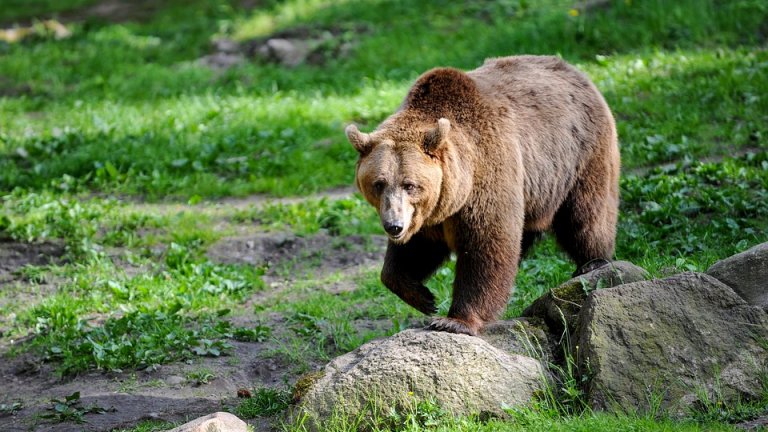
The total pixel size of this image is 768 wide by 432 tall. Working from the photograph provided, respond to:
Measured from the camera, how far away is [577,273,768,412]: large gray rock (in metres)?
4.86

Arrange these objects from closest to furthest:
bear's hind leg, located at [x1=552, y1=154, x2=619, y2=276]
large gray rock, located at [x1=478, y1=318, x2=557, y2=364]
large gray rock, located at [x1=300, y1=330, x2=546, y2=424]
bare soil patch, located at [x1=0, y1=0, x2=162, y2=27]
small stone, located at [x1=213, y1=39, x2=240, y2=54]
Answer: large gray rock, located at [x1=300, y1=330, x2=546, y2=424] → large gray rock, located at [x1=478, y1=318, x2=557, y2=364] → bear's hind leg, located at [x1=552, y1=154, x2=619, y2=276] → small stone, located at [x1=213, y1=39, x2=240, y2=54] → bare soil patch, located at [x1=0, y1=0, x2=162, y2=27]

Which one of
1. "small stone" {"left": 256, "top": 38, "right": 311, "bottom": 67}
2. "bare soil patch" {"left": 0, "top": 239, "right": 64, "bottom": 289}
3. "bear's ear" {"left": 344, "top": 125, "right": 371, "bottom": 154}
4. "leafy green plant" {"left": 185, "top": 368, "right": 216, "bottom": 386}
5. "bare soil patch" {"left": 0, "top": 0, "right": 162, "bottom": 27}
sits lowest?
"leafy green plant" {"left": 185, "top": 368, "right": 216, "bottom": 386}

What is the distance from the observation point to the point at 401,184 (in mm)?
5242

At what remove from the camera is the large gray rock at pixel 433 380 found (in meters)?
4.96

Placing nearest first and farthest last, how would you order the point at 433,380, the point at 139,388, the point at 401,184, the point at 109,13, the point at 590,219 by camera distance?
the point at 433,380 → the point at 401,184 → the point at 139,388 → the point at 590,219 → the point at 109,13

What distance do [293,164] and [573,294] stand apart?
5.02 metres

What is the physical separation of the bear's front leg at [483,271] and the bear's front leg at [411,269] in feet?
1.32

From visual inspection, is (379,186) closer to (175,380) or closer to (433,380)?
(433,380)

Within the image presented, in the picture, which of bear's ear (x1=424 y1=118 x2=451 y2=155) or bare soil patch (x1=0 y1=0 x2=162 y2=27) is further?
bare soil patch (x1=0 y1=0 x2=162 y2=27)

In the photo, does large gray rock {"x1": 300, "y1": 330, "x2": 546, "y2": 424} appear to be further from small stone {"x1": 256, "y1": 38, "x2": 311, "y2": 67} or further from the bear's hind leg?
small stone {"x1": 256, "y1": 38, "x2": 311, "y2": 67}


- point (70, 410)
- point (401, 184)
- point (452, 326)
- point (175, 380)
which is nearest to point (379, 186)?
point (401, 184)

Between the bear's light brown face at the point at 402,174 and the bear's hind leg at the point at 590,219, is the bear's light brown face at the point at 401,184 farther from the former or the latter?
the bear's hind leg at the point at 590,219

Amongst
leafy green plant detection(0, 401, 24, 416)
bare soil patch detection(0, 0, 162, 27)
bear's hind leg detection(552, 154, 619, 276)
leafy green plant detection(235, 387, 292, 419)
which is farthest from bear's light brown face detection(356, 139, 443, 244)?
bare soil patch detection(0, 0, 162, 27)

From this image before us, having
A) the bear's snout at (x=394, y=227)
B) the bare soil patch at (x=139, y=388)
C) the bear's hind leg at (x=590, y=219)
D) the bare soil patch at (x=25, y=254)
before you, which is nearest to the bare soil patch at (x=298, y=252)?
the bare soil patch at (x=25, y=254)
